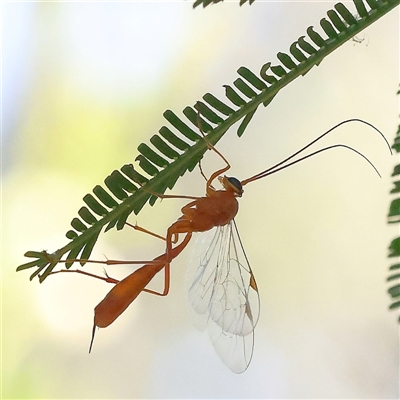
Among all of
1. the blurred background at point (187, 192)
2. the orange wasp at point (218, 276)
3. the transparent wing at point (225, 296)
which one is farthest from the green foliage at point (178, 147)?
the blurred background at point (187, 192)

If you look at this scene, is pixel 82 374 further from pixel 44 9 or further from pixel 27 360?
pixel 44 9

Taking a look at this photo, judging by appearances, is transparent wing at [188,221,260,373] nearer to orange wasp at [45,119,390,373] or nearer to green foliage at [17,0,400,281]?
orange wasp at [45,119,390,373]

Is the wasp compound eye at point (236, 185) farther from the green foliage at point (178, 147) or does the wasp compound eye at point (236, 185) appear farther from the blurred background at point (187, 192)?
the blurred background at point (187, 192)

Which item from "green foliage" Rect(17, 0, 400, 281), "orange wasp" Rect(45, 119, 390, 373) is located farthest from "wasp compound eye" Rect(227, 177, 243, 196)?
"green foliage" Rect(17, 0, 400, 281)

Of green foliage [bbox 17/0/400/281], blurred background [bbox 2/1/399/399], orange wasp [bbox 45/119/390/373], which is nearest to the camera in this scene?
green foliage [bbox 17/0/400/281]

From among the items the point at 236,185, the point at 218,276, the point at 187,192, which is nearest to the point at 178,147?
the point at 236,185

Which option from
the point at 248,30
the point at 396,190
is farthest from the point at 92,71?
the point at 396,190

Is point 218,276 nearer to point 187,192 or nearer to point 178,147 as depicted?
point 178,147
